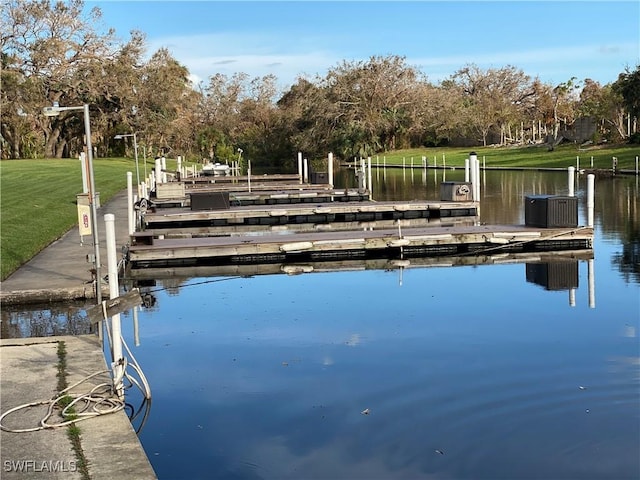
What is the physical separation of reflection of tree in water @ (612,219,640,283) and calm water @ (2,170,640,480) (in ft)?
0.47

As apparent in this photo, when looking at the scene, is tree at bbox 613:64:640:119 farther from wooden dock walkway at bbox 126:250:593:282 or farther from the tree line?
wooden dock walkway at bbox 126:250:593:282

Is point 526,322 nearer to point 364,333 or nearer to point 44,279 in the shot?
point 364,333

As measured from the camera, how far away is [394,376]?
9.80 m

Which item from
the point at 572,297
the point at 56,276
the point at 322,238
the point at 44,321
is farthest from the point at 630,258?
the point at 44,321

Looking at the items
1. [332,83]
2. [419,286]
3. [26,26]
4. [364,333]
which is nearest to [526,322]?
[364,333]

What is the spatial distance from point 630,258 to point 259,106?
73.6m

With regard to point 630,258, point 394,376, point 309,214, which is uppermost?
point 309,214

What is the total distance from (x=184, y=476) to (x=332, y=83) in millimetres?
71640

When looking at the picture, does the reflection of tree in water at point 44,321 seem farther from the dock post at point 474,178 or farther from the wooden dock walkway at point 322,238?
the dock post at point 474,178

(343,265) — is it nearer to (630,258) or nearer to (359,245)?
(359,245)

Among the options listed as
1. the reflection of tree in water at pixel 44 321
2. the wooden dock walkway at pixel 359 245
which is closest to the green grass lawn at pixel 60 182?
the reflection of tree in water at pixel 44 321

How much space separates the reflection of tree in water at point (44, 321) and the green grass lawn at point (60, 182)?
206 cm

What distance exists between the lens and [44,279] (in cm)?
1502

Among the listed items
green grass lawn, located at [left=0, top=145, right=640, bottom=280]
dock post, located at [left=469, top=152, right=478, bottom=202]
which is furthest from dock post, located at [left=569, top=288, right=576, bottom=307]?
dock post, located at [left=469, top=152, right=478, bottom=202]
